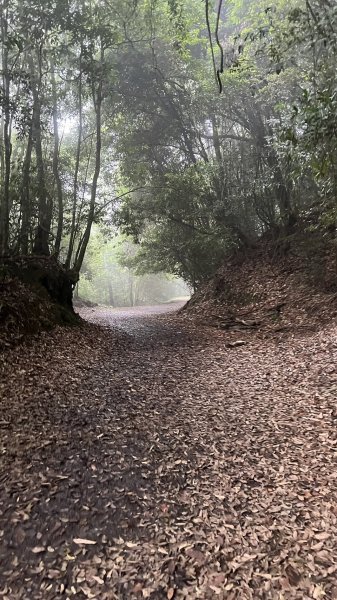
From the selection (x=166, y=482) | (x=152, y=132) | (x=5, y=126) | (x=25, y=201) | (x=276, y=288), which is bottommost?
(x=166, y=482)

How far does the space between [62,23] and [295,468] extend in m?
9.61

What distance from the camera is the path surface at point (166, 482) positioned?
2.20 meters

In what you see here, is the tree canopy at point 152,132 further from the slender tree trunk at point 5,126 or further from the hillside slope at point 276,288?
the hillside slope at point 276,288

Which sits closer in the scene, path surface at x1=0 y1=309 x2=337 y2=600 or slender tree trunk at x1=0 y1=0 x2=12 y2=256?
path surface at x1=0 y1=309 x2=337 y2=600

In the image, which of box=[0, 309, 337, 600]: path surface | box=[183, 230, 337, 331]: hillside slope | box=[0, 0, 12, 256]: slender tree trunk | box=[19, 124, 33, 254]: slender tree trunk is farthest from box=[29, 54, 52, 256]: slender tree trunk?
box=[183, 230, 337, 331]: hillside slope

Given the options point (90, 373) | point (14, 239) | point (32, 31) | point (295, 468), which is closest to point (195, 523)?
point (295, 468)

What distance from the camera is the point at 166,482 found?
122 inches

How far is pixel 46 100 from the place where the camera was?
345 inches

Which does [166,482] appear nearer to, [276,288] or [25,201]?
[25,201]

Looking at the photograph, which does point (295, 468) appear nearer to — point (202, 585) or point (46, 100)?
point (202, 585)

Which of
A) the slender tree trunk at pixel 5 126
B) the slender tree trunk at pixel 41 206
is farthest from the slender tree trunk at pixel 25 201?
the slender tree trunk at pixel 5 126

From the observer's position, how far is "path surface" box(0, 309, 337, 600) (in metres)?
2.20

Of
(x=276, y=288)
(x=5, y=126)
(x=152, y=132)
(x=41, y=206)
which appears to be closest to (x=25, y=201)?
(x=41, y=206)

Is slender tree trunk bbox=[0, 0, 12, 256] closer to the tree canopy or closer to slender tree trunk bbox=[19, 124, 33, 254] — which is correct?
the tree canopy
